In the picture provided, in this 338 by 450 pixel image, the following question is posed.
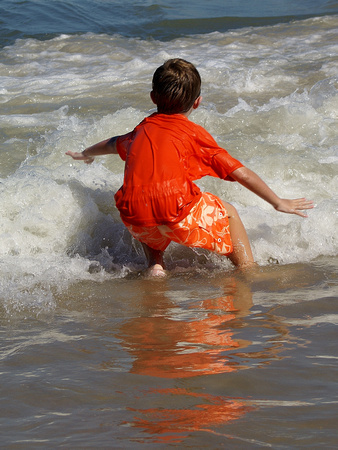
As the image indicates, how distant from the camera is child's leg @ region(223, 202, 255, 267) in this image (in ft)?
12.7

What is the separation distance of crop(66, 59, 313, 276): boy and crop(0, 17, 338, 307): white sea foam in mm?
538

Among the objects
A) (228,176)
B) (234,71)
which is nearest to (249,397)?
(228,176)

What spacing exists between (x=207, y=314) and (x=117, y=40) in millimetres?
9428

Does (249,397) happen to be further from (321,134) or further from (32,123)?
(32,123)

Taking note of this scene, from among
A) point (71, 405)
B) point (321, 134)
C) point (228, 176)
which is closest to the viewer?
point (71, 405)

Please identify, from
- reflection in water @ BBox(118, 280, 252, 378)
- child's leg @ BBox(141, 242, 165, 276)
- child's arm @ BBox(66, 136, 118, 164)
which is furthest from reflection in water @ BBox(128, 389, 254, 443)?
child's arm @ BBox(66, 136, 118, 164)

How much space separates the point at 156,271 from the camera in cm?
386

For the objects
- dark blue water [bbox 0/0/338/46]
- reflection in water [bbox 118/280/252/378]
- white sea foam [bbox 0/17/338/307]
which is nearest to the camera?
reflection in water [bbox 118/280/252/378]

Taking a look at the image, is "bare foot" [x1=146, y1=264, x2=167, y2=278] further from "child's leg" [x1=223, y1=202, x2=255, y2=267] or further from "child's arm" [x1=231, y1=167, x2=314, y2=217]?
"child's arm" [x1=231, y1=167, x2=314, y2=217]

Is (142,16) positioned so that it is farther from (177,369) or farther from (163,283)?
(177,369)

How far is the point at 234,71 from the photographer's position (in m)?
8.42

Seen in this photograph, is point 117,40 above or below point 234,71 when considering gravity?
above

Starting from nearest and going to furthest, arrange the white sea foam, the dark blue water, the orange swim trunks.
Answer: the orange swim trunks → the white sea foam → the dark blue water

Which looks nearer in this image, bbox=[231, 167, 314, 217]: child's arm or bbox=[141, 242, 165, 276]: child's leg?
bbox=[231, 167, 314, 217]: child's arm
